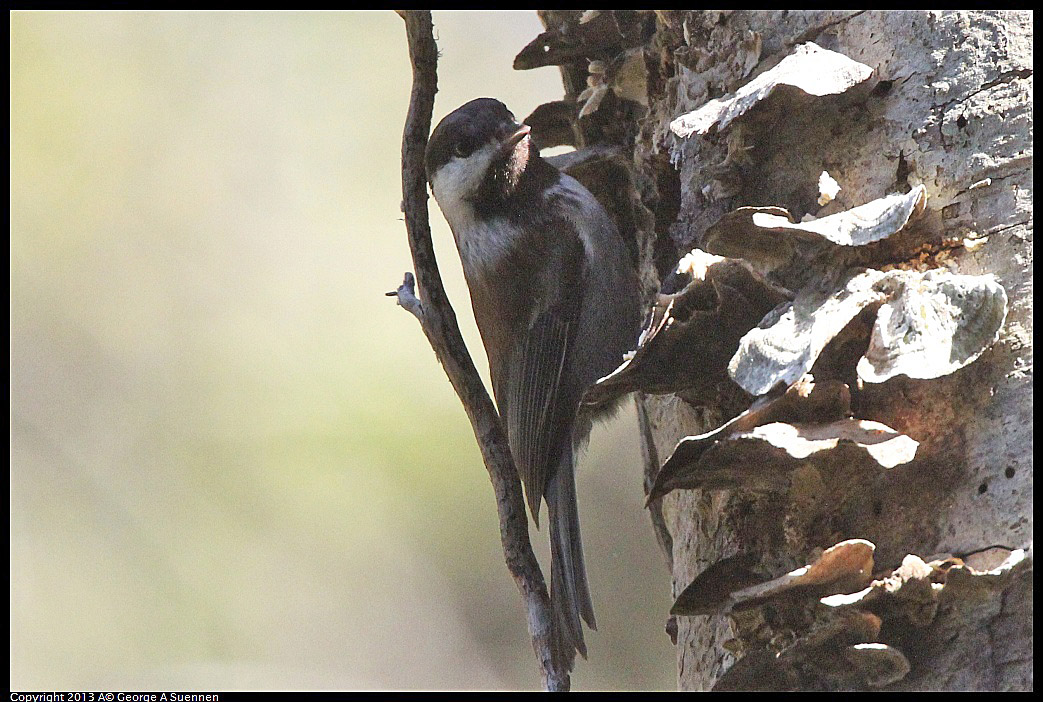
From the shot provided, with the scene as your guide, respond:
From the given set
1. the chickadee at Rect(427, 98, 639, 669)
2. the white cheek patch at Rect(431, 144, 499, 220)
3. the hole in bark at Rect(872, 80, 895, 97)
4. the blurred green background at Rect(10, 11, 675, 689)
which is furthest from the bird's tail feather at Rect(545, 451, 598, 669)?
the blurred green background at Rect(10, 11, 675, 689)

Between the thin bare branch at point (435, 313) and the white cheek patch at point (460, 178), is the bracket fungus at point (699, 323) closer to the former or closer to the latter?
the thin bare branch at point (435, 313)

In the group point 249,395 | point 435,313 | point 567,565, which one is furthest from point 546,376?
point 249,395

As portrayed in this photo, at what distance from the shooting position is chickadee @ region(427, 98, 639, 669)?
89.2 inches

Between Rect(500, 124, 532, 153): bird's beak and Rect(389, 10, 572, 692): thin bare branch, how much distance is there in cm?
48

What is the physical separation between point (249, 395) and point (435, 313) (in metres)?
2.76

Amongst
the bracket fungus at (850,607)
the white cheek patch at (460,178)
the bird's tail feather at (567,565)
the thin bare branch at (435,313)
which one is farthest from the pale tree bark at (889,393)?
the white cheek patch at (460,178)

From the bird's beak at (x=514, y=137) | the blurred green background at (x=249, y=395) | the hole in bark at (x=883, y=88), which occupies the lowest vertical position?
the blurred green background at (x=249, y=395)

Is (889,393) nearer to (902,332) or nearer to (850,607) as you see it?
(902,332)

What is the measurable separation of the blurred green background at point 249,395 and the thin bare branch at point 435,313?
2.00m

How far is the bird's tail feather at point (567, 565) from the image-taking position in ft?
6.41

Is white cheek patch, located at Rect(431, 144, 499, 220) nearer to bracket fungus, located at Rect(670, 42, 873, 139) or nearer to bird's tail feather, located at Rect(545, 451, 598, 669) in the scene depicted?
bird's tail feather, located at Rect(545, 451, 598, 669)

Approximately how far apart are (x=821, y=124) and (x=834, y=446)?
1.60 feet

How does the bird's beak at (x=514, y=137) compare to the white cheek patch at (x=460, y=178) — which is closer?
the bird's beak at (x=514, y=137)
